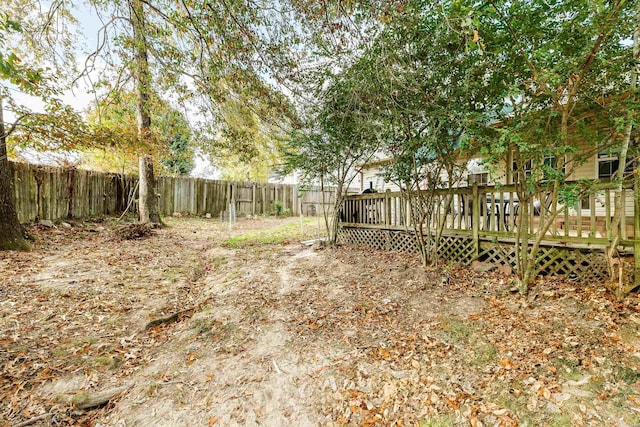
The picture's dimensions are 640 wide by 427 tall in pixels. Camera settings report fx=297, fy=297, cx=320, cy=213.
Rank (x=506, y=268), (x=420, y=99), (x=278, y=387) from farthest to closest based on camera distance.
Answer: (x=506, y=268)
(x=420, y=99)
(x=278, y=387)

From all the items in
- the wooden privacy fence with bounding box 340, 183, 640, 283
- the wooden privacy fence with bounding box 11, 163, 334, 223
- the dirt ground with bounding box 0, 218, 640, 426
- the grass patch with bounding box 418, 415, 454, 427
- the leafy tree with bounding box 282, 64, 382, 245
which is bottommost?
the grass patch with bounding box 418, 415, 454, 427

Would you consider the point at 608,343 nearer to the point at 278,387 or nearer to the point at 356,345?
the point at 356,345

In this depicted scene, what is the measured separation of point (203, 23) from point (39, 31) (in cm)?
323

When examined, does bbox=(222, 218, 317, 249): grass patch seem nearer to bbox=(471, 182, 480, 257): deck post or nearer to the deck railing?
the deck railing

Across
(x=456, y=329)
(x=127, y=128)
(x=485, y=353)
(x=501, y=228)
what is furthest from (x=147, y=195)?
(x=485, y=353)

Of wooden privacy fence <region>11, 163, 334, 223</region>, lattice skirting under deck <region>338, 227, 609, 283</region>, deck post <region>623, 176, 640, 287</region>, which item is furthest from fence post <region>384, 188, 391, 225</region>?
deck post <region>623, 176, 640, 287</region>

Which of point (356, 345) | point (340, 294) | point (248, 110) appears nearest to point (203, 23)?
point (248, 110)

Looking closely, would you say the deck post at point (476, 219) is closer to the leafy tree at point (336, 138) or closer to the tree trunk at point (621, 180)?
the tree trunk at point (621, 180)

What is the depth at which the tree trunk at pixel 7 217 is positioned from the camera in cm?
539

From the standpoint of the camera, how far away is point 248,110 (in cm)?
651

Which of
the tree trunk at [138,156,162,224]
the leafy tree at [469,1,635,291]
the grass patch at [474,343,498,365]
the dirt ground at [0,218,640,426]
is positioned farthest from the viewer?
the tree trunk at [138,156,162,224]

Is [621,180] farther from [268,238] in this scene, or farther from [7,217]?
[7,217]

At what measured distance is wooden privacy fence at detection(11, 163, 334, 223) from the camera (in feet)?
24.5

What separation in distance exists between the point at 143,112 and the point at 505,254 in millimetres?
9206
